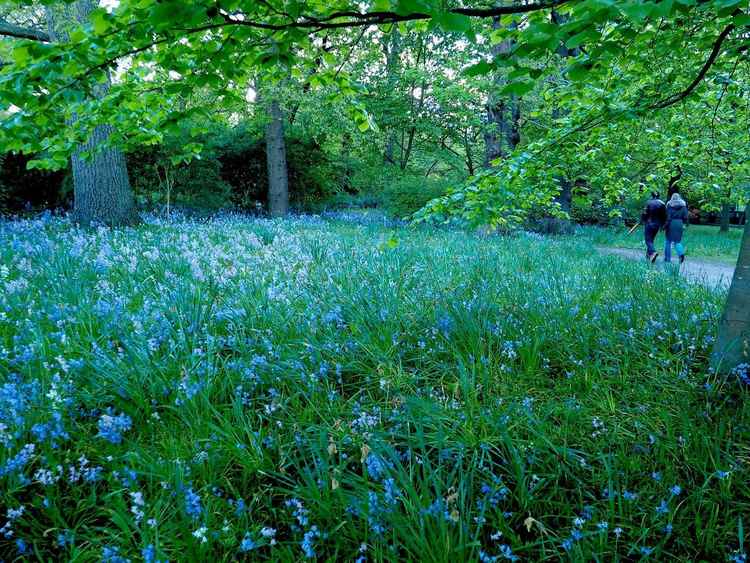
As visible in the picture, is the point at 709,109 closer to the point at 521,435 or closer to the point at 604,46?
the point at 604,46

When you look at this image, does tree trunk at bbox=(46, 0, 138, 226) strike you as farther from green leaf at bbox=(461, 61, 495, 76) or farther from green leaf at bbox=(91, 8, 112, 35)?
green leaf at bbox=(461, 61, 495, 76)

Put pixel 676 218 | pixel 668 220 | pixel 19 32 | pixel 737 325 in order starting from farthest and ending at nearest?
pixel 668 220
pixel 676 218
pixel 19 32
pixel 737 325

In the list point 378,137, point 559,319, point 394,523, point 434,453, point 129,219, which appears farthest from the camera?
point 378,137

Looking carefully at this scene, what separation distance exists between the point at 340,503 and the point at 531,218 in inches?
717

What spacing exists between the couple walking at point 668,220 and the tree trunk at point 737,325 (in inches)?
320

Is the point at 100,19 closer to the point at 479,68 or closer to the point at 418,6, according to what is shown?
the point at 418,6

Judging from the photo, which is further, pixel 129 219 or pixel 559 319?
pixel 129 219

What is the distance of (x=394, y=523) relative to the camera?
153cm

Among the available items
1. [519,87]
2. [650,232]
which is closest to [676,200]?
[650,232]

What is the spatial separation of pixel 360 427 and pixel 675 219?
10.5 m

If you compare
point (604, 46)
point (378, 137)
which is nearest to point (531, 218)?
point (378, 137)

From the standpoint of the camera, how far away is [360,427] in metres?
2.16

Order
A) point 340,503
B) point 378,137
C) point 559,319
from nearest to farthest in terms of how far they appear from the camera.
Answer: point 340,503 < point 559,319 < point 378,137

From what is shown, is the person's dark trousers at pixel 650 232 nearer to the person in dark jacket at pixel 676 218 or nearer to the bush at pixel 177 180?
the person in dark jacket at pixel 676 218
